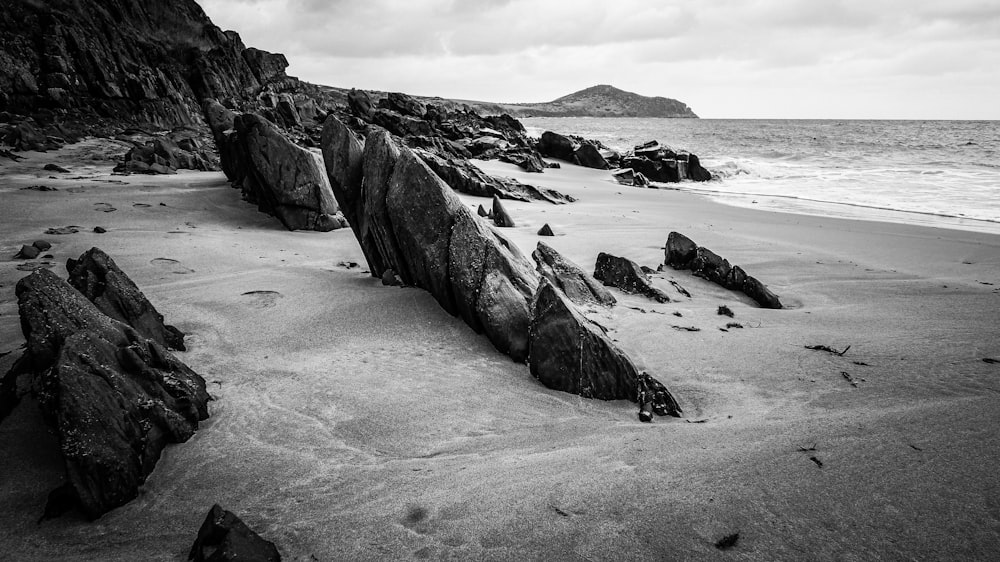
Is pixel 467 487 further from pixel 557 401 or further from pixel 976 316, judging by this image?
pixel 976 316

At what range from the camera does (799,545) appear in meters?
1.74

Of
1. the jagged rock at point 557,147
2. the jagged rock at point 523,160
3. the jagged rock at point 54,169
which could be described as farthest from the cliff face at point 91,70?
the jagged rock at point 557,147

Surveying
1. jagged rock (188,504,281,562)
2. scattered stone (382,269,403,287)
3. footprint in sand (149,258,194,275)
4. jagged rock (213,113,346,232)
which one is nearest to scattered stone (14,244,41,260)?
footprint in sand (149,258,194,275)

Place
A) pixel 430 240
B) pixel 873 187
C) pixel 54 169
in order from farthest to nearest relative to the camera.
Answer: pixel 873 187, pixel 54 169, pixel 430 240

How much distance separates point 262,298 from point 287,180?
3.74 metres

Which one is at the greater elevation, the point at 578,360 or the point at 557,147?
the point at 557,147

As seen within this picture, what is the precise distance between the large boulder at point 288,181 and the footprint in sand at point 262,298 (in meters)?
3.06

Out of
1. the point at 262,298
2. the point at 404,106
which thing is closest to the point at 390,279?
the point at 262,298

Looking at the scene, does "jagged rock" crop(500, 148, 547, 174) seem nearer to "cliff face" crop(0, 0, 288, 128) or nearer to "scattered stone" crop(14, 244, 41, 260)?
"cliff face" crop(0, 0, 288, 128)

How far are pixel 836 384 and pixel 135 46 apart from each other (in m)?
38.6

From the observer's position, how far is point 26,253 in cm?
502

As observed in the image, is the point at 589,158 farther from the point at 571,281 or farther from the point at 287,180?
the point at 571,281

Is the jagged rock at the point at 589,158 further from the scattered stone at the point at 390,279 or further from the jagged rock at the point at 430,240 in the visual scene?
the scattered stone at the point at 390,279

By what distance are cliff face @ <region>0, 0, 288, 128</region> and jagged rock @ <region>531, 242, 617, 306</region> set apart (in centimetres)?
2212
